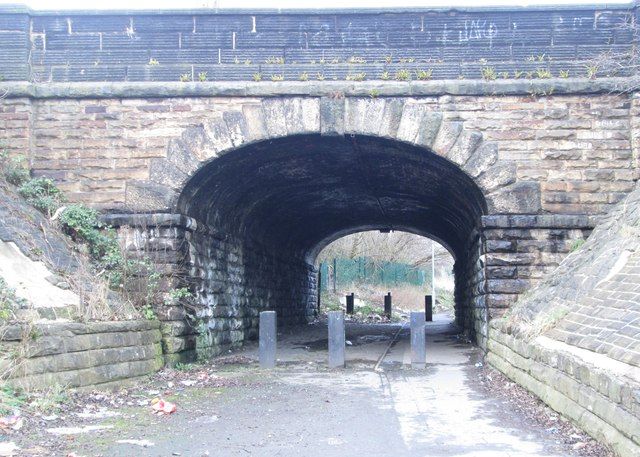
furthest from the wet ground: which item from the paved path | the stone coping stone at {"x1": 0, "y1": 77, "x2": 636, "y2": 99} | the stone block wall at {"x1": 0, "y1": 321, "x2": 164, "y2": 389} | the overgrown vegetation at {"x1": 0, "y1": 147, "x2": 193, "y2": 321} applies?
the stone coping stone at {"x1": 0, "y1": 77, "x2": 636, "y2": 99}

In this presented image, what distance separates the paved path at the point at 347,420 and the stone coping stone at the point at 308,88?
14.1 ft

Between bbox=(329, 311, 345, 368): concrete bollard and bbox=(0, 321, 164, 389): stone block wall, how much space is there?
9.21 ft

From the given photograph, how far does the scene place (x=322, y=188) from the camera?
15117 mm

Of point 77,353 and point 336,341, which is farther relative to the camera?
point 336,341

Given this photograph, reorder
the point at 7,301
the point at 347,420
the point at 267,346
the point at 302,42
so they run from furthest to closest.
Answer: the point at 302,42
the point at 267,346
the point at 7,301
the point at 347,420

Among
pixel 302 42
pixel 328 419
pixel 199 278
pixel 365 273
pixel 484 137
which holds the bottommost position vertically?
pixel 328 419

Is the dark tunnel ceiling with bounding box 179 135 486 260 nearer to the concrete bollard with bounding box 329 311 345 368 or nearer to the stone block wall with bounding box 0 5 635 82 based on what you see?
the stone block wall with bounding box 0 5 635 82

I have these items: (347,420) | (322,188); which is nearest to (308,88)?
(322,188)

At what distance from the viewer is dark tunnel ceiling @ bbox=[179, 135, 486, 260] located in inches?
436

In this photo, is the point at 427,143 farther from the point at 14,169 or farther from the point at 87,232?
the point at 14,169

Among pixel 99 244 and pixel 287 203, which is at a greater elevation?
pixel 287 203

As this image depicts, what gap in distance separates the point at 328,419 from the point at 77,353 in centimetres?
296

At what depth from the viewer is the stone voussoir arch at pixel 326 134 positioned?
1023cm

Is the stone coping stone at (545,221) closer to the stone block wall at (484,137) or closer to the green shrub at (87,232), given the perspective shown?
the stone block wall at (484,137)
